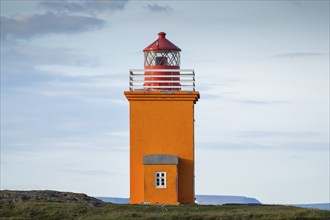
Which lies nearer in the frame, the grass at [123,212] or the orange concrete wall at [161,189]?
the grass at [123,212]

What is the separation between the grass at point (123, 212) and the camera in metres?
31.4

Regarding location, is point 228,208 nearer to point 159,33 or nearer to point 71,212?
point 71,212

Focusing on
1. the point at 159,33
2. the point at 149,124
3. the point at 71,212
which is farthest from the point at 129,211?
the point at 159,33

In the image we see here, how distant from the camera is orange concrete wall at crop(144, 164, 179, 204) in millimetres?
38344

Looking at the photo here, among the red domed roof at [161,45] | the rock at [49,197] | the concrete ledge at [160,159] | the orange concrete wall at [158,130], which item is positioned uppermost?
the red domed roof at [161,45]

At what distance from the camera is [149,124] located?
38844mm

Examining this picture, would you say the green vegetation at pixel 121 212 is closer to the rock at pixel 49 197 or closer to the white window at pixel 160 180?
the rock at pixel 49 197

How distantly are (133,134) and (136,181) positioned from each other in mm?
1880

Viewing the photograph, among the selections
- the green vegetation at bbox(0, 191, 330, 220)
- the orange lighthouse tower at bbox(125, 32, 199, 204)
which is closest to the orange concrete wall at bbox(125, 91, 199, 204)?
the orange lighthouse tower at bbox(125, 32, 199, 204)

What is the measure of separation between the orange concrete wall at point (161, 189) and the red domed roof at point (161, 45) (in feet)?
15.5

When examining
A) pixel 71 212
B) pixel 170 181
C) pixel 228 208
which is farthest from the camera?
pixel 170 181

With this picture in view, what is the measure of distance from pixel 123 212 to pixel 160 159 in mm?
6405

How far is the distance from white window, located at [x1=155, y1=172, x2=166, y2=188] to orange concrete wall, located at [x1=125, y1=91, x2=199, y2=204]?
648 millimetres

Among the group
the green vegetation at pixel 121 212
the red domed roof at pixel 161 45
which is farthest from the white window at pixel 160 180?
the red domed roof at pixel 161 45
